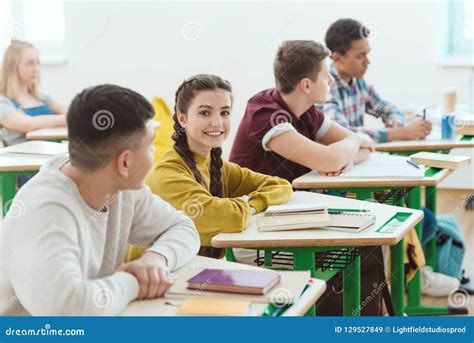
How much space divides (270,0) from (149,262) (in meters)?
1.24

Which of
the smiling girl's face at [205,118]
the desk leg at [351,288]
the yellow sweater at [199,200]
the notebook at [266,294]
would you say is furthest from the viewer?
the desk leg at [351,288]

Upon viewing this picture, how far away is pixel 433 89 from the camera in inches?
141

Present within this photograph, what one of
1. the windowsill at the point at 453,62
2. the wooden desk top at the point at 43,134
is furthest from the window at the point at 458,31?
the wooden desk top at the point at 43,134

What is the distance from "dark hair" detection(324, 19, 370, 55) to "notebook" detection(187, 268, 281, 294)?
181 centimetres

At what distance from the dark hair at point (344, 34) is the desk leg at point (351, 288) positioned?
3.54 ft

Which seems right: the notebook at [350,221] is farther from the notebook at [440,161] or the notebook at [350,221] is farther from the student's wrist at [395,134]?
the student's wrist at [395,134]

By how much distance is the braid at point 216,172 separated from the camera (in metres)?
2.42

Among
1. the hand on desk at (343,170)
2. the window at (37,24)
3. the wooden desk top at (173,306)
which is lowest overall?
the hand on desk at (343,170)

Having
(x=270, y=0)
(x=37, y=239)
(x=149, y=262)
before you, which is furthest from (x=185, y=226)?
(x=270, y=0)

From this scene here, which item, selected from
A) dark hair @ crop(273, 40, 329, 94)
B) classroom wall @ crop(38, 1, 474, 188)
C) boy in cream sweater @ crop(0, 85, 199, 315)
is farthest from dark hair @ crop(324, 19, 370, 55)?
boy in cream sweater @ crop(0, 85, 199, 315)

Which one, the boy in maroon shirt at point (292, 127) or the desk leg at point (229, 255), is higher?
the boy in maroon shirt at point (292, 127)

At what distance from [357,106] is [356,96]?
65mm

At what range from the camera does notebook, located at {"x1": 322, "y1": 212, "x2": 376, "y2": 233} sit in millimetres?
Result: 2195
